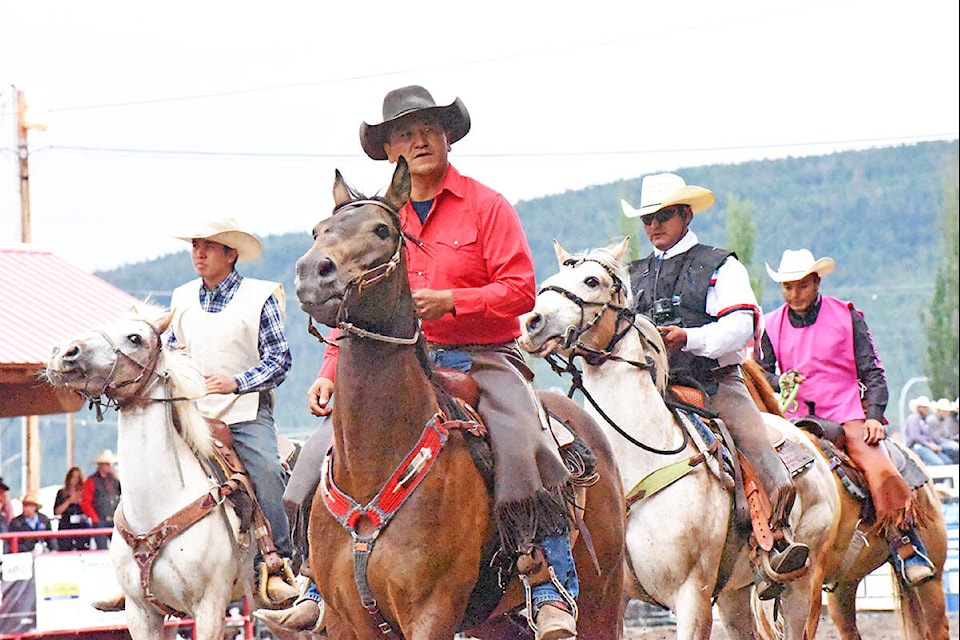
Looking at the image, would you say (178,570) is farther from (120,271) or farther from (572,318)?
(120,271)

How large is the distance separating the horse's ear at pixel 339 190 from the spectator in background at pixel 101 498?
9876mm

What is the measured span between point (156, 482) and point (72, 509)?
7.07 meters

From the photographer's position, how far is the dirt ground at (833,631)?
14762 mm

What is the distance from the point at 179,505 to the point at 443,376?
3.29 metres

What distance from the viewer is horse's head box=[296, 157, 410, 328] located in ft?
16.5

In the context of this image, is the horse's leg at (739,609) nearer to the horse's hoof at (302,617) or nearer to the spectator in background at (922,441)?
the horse's hoof at (302,617)

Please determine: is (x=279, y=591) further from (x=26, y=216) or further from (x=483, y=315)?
(x=26, y=216)

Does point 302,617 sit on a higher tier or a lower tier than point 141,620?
higher

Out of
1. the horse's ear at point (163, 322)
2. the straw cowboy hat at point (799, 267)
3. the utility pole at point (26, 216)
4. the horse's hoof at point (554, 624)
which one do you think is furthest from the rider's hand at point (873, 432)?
the utility pole at point (26, 216)

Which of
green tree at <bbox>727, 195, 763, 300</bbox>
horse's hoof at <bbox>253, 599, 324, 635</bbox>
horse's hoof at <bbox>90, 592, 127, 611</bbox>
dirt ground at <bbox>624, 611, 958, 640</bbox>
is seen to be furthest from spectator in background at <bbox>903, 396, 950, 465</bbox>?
green tree at <bbox>727, 195, 763, 300</bbox>

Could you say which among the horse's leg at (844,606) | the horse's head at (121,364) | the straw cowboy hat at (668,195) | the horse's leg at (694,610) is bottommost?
the horse's leg at (844,606)

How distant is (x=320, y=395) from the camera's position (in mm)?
6012

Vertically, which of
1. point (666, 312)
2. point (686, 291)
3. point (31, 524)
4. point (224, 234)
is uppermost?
point (224, 234)

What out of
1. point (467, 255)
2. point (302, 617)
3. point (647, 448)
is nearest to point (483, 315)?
point (467, 255)
